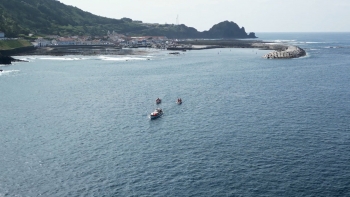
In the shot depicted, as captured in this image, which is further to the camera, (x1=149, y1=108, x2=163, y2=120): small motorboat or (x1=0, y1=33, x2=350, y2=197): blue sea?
(x1=149, y1=108, x2=163, y2=120): small motorboat

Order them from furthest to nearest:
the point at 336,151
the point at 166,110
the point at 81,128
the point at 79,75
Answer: the point at 79,75 → the point at 166,110 → the point at 81,128 → the point at 336,151

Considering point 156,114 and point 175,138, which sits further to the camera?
point 156,114

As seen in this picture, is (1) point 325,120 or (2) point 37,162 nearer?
(2) point 37,162

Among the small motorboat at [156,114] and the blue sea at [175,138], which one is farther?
the small motorboat at [156,114]

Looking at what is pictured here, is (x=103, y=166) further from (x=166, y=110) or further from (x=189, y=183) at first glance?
(x=166, y=110)

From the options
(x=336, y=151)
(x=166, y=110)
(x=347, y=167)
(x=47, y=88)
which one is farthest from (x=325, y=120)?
(x=47, y=88)

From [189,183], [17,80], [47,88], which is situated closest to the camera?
[189,183]

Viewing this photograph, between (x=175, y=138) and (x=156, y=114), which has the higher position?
(x=156, y=114)

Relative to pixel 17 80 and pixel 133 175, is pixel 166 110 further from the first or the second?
pixel 17 80
